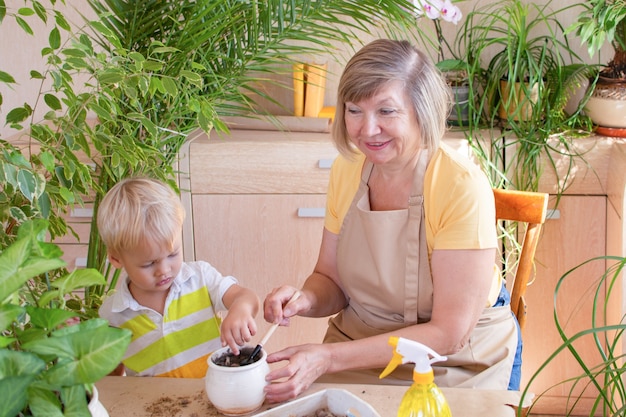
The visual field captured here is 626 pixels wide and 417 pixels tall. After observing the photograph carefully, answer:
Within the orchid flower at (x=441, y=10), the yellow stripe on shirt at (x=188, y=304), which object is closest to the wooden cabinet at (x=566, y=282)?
the orchid flower at (x=441, y=10)

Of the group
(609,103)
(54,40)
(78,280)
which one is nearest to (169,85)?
(54,40)

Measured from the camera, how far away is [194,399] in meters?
1.42

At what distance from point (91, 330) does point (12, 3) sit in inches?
103

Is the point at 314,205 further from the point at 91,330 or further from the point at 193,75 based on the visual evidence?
the point at 91,330

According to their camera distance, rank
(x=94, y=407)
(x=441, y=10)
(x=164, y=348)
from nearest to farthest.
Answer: (x=94, y=407) < (x=164, y=348) < (x=441, y=10)

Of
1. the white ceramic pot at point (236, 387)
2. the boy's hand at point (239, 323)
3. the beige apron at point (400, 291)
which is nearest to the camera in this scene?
the white ceramic pot at point (236, 387)

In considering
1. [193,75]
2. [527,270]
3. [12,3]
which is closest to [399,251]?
[527,270]

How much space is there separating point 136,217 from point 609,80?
5.78 feet

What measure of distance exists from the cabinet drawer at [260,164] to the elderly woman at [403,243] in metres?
0.74

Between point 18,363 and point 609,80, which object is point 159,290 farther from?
point 609,80

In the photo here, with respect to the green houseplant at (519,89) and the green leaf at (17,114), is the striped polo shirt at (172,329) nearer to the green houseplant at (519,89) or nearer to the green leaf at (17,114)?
the green leaf at (17,114)

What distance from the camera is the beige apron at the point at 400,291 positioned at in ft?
5.89

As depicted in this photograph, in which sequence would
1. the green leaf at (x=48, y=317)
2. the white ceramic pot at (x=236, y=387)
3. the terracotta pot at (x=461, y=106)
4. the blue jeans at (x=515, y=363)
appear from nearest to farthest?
the green leaf at (x=48, y=317), the white ceramic pot at (x=236, y=387), the blue jeans at (x=515, y=363), the terracotta pot at (x=461, y=106)

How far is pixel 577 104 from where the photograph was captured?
3.02 metres
